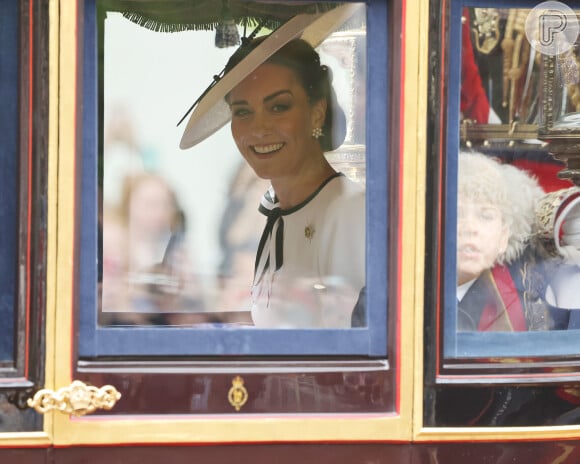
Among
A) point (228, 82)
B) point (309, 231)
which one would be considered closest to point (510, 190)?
point (309, 231)

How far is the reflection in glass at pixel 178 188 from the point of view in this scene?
2223 mm

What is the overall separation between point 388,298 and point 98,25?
3.00 ft

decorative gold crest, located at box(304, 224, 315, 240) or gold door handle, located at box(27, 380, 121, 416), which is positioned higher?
decorative gold crest, located at box(304, 224, 315, 240)

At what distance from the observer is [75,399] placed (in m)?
2.07

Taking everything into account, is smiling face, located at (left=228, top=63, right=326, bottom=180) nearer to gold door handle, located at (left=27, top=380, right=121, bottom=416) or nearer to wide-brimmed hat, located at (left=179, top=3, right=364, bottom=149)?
wide-brimmed hat, located at (left=179, top=3, right=364, bottom=149)

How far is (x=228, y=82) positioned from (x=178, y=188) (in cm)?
30

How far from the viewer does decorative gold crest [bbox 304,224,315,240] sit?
7.91 ft

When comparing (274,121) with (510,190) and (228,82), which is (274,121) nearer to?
(228,82)

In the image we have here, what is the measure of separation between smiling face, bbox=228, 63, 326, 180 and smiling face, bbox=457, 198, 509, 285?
418 millimetres

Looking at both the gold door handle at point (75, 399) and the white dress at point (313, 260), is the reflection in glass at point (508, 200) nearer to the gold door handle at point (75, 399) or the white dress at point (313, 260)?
the white dress at point (313, 260)

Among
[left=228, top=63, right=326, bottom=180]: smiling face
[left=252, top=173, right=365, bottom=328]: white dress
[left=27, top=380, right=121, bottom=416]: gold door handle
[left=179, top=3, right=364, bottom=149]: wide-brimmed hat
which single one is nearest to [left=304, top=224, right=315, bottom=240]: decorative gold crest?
[left=252, top=173, right=365, bottom=328]: white dress

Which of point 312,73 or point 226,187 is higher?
point 312,73

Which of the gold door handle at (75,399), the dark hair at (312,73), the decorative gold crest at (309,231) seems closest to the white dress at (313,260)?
the decorative gold crest at (309,231)

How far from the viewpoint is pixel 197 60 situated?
2342 millimetres
